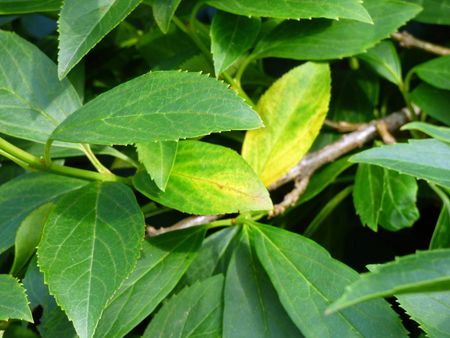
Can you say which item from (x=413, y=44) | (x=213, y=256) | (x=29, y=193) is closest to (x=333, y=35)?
(x=413, y=44)

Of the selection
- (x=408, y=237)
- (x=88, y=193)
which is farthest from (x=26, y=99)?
(x=408, y=237)

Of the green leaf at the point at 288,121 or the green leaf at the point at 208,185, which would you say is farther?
the green leaf at the point at 288,121

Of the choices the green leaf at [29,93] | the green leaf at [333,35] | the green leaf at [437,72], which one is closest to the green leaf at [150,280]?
the green leaf at [29,93]

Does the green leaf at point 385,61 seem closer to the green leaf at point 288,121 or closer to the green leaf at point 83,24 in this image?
the green leaf at point 288,121

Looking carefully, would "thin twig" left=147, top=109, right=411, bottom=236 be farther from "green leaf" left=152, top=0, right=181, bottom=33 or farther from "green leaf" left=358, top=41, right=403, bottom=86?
"green leaf" left=152, top=0, right=181, bottom=33

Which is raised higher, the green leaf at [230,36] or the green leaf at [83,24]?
the green leaf at [83,24]

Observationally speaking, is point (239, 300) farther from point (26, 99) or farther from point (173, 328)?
point (26, 99)

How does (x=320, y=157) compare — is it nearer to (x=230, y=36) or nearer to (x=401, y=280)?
(x=230, y=36)
